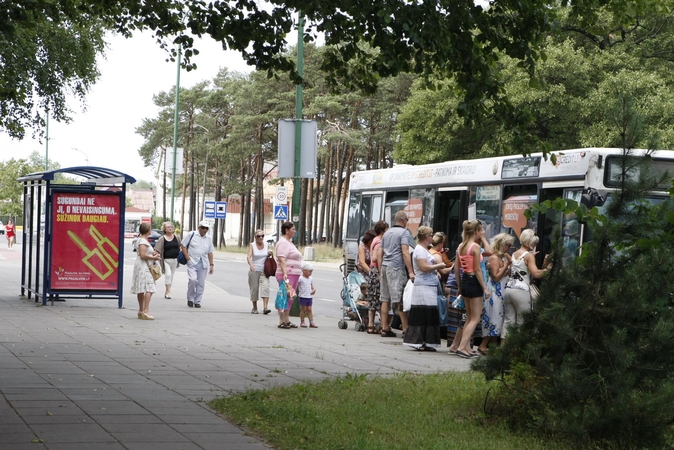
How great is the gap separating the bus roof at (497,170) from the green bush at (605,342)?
440 cm

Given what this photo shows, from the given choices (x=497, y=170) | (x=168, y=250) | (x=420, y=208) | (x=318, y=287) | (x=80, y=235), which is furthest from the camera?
(x=318, y=287)

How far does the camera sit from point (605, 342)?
6.41 metres

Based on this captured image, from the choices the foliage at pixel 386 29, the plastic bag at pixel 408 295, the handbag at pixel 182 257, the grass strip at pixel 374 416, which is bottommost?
the grass strip at pixel 374 416

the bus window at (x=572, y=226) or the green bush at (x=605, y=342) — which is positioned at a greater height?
the bus window at (x=572, y=226)

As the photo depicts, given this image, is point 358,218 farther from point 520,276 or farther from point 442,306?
point 520,276

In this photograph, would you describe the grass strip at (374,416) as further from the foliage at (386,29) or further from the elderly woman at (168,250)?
the elderly woman at (168,250)

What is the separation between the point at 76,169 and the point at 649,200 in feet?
42.9

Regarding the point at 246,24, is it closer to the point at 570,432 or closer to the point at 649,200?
the point at 649,200

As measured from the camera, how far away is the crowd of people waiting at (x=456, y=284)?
12.0m

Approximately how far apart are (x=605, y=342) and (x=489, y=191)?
891cm

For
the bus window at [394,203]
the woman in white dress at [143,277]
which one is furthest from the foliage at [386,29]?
the bus window at [394,203]

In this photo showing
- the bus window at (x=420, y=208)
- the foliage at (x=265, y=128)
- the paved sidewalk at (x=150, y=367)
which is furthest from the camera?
the foliage at (x=265, y=128)

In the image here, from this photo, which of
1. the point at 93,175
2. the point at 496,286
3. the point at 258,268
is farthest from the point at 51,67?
the point at 496,286

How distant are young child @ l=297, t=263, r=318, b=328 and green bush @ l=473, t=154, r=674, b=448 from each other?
8614 mm
